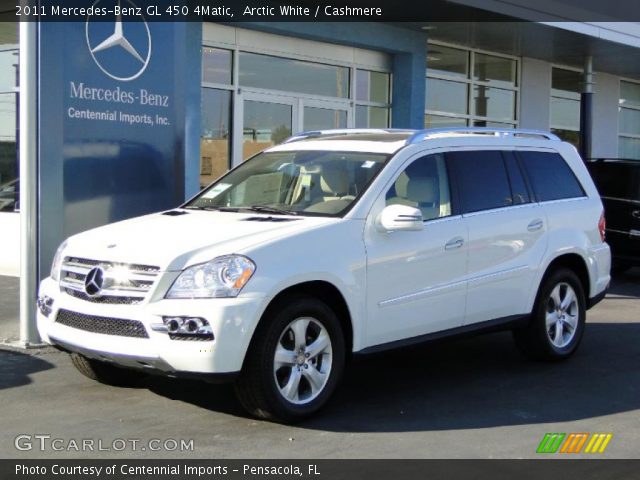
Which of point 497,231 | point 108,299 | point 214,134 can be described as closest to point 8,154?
point 214,134

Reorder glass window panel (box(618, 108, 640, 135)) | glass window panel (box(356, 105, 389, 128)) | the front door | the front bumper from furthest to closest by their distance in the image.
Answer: glass window panel (box(618, 108, 640, 135))
glass window panel (box(356, 105, 389, 128))
the front door
the front bumper

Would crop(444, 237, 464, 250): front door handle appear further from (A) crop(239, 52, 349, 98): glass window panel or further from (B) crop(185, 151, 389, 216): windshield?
(A) crop(239, 52, 349, 98): glass window panel

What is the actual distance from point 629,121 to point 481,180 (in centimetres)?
1744

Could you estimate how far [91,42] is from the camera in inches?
310

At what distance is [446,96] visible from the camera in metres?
17.4

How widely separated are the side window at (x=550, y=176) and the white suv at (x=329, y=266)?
0.02 metres

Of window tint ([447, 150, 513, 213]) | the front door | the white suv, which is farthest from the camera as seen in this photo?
window tint ([447, 150, 513, 213])

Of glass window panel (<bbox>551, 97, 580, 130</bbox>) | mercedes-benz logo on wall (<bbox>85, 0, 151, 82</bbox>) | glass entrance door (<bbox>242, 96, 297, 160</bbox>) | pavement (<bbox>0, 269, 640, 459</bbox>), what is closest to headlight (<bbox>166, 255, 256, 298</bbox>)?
pavement (<bbox>0, 269, 640, 459</bbox>)

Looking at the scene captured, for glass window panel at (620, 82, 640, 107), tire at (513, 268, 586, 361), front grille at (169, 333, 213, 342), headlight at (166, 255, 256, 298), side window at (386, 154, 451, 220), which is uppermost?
glass window panel at (620, 82, 640, 107)

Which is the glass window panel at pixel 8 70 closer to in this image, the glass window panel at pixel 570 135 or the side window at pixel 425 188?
the side window at pixel 425 188

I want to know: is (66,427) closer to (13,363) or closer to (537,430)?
(13,363)

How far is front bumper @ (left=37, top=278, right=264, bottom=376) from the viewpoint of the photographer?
16.6 feet

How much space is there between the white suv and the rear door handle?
0.05 ft
